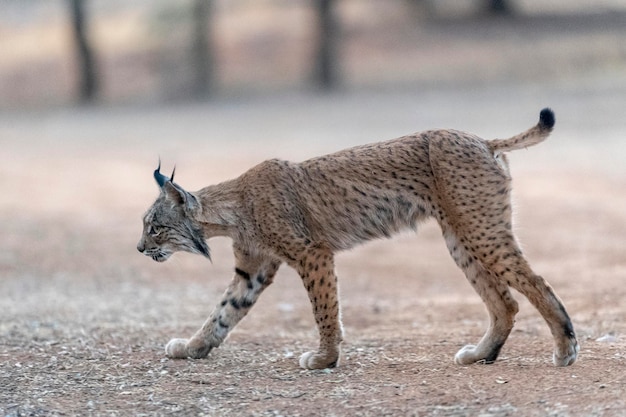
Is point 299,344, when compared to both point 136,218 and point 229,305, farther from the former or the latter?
point 136,218

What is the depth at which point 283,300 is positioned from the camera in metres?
9.89

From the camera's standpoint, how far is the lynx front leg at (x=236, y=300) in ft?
23.4

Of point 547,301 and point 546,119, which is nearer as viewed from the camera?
point 547,301

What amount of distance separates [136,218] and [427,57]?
1901 centimetres

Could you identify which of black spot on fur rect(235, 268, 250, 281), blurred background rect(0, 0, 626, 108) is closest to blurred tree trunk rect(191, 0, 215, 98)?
blurred background rect(0, 0, 626, 108)

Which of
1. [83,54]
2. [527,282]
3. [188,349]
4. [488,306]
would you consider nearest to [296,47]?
[83,54]

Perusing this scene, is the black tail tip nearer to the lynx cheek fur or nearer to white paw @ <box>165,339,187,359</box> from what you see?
the lynx cheek fur

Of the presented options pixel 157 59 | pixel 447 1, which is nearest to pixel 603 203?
pixel 157 59

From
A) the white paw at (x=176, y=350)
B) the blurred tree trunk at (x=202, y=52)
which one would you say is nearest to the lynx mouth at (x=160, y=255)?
the white paw at (x=176, y=350)

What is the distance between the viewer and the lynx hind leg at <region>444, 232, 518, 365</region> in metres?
6.63

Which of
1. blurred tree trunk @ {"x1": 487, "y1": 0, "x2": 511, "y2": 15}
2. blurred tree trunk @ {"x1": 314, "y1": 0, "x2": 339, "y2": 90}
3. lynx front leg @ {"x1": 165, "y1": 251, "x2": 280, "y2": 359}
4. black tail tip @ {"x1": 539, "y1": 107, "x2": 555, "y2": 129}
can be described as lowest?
lynx front leg @ {"x1": 165, "y1": 251, "x2": 280, "y2": 359}

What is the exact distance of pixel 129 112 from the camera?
2820cm

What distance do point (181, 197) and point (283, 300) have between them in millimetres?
3163

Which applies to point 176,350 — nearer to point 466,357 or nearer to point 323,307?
point 323,307
